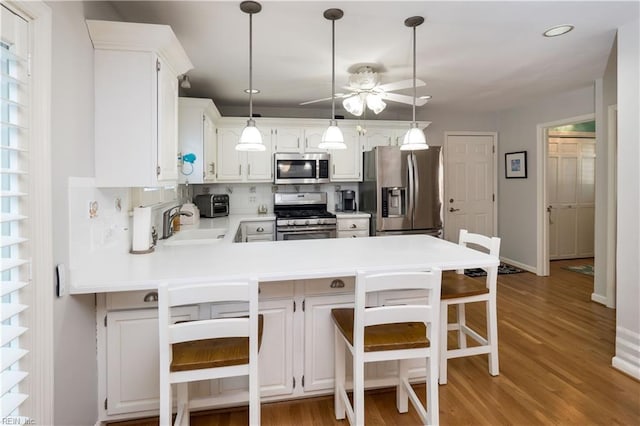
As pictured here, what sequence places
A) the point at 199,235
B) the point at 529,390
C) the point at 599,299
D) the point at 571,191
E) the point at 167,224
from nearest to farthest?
1. the point at 529,390
2. the point at 167,224
3. the point at 199,235
4. the point at 599,299
5. the point at 571,191

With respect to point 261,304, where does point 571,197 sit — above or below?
above

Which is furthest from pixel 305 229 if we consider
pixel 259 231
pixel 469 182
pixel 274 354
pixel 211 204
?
pixel 469 182

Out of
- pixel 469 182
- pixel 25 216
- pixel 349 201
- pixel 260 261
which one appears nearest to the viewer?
pixel 25 216

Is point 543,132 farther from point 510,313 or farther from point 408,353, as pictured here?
point 408,353

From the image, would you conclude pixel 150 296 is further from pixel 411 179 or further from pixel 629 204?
pixel 411 179

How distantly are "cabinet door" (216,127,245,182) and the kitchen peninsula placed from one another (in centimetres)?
232

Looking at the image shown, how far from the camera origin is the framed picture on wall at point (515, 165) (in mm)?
4984

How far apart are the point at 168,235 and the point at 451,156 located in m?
4.29

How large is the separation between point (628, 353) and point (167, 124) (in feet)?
11.1

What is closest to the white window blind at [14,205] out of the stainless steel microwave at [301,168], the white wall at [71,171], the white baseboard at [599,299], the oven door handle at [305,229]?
the white wall at [71,171]

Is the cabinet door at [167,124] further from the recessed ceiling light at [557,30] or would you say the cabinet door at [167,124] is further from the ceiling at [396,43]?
the recessed ceiling light at [557,30]

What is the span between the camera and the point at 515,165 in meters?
5.16

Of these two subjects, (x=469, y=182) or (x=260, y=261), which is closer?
(x=260, y=261)

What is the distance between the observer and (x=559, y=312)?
3.46 meters
